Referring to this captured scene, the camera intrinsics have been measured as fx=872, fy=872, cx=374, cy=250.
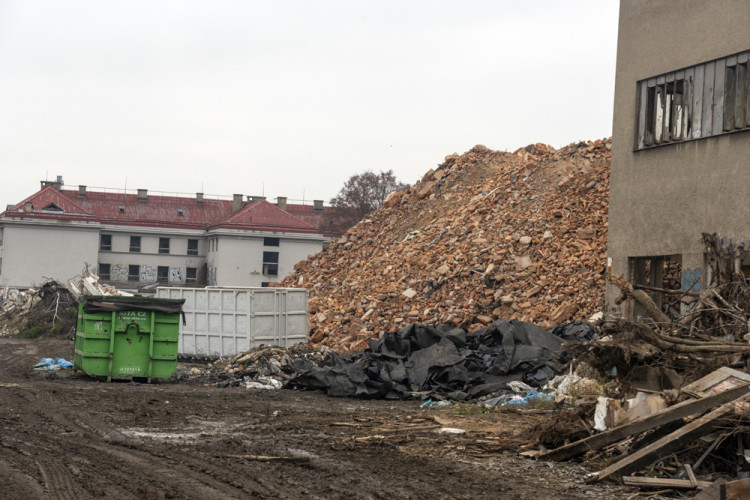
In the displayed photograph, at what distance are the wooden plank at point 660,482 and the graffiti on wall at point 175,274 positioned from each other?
63513mm

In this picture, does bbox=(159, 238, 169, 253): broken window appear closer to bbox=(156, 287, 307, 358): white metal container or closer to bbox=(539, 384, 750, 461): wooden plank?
bbox=(156, 287, 307, 358): white metal container

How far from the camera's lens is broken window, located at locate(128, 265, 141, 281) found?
6800 cm

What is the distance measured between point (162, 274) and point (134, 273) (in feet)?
7.08

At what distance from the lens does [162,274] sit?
69125 millimetres

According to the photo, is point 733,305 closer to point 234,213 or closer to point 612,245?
point 612,245

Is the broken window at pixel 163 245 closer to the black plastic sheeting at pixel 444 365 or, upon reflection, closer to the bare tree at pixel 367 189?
the bare tree at pixel 367 189

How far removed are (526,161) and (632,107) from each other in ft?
41.7

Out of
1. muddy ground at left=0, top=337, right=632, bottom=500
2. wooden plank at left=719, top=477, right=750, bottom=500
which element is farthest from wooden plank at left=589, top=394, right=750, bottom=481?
wooden plank at left=719, top=477, right=750, bottom=500

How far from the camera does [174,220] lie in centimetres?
7112

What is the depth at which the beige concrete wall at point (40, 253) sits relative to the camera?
208 feet

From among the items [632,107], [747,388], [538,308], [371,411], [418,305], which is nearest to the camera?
[747,388]

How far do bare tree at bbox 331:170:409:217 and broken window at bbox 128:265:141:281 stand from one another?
1806 centimetres

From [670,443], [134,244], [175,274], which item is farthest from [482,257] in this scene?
[134,244]

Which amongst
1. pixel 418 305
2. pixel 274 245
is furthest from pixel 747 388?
pixel 274 245
